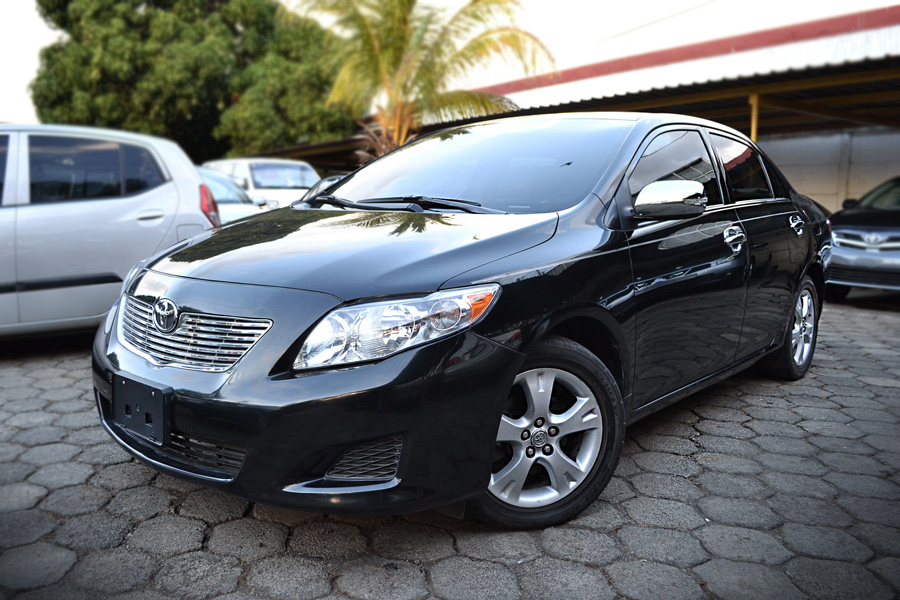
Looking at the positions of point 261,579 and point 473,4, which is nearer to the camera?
point 261,579

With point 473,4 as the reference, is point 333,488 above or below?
below

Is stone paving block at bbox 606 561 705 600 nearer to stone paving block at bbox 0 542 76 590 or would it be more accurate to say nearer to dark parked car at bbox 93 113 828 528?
dark parked car at bbox 93 113 828 528

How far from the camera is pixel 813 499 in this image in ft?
10.1

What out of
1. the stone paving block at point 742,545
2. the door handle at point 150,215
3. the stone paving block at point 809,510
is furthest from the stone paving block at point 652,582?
the door handle at point 150,215

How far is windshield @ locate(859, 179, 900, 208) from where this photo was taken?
910 centimetres

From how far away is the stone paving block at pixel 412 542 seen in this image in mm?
2570

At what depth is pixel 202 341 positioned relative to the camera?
97.1 inches

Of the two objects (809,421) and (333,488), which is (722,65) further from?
(333,488)

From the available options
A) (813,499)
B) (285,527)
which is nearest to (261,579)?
(285,527)

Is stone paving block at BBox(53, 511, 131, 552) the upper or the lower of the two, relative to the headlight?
lower

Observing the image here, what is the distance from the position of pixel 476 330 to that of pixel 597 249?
2.37 feet

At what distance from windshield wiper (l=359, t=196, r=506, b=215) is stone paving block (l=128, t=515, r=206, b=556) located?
59.1 inches

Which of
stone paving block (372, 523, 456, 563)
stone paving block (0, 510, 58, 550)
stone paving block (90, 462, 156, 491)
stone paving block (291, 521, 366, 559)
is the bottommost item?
stone paving block (0, 510, 58, 550)

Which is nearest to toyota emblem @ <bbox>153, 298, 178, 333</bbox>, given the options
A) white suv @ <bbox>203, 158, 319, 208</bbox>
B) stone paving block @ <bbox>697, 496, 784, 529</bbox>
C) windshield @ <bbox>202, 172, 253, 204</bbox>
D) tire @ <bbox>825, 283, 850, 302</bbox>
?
stone paving block @ <bbox>697, 496, 784, 529</bbox>
